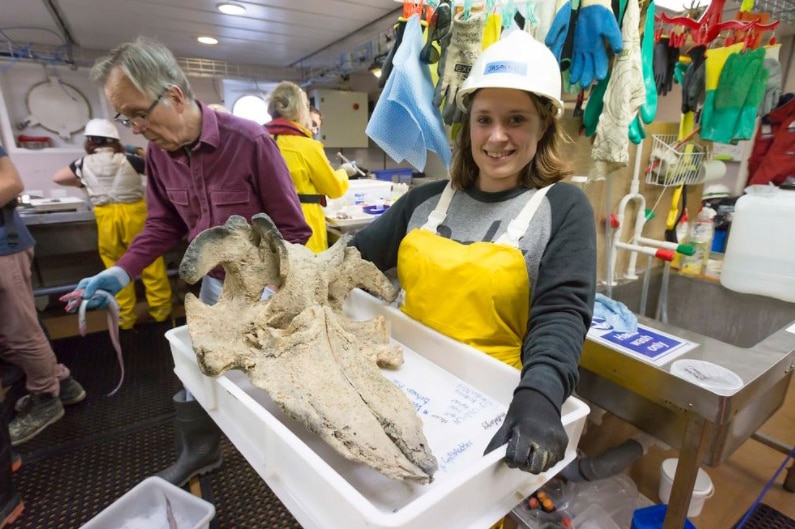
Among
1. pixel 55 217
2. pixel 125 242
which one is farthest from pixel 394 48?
pixel 55 217

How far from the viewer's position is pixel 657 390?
1201 mm

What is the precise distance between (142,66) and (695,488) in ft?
8.17

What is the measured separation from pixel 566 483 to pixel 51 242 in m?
3.92

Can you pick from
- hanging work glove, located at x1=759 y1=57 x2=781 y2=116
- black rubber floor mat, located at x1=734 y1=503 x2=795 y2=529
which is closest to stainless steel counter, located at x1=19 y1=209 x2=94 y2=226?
black rubber floor mat, located at x1=734 y1=503 x2=795 y2=529

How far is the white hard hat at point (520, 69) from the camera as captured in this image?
94 cm

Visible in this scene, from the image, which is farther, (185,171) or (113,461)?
(113,461)

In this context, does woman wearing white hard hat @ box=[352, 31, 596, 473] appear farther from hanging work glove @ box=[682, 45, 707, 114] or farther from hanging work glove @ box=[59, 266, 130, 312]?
hanging work glove @ box=[682, 45, 707, 114]

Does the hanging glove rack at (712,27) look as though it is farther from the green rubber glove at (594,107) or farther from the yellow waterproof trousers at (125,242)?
the yellow waterproof trousers at (125,242)

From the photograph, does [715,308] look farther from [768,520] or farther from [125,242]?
[125,242]

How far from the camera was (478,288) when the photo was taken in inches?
38.3

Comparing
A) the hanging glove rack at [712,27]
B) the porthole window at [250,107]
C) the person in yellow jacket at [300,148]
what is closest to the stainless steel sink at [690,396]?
the hanging glove rack at [712,27]

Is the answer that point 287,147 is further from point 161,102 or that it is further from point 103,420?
point 103,420

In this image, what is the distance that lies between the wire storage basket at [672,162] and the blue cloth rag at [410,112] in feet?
3.70

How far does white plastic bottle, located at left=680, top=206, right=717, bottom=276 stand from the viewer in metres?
2.05
